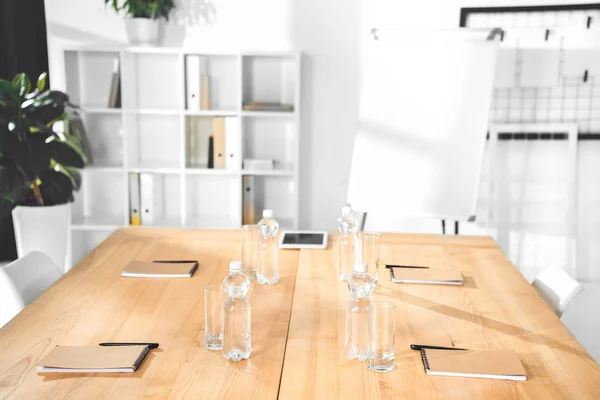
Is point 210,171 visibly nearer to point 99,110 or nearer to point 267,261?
point 99,110

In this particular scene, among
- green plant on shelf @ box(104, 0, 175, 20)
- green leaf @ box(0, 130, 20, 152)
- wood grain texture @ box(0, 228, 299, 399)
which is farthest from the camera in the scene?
green plant on shelf @ box(104, 0, 175, 20)

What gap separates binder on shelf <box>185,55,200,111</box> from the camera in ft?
13.4

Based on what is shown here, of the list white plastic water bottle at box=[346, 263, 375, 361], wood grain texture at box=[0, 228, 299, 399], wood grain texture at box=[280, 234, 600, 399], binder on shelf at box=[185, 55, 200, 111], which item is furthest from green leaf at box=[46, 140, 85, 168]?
white plastic water bottle at box=[346, 263, 375, 361]

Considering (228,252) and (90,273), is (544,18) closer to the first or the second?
(228,252)

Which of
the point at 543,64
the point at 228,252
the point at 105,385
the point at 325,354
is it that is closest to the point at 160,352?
the point at 105,385

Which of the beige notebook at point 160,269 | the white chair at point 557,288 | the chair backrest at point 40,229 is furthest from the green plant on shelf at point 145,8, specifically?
the white chair at point 557,288

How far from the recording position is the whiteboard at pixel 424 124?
3.61 metres

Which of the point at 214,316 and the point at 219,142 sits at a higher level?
the point at 219,142

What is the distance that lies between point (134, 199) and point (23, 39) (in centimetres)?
129

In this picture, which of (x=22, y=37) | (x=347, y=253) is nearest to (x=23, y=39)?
(x=22, y=37)

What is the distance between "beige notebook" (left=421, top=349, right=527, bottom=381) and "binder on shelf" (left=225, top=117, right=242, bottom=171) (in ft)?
8.93

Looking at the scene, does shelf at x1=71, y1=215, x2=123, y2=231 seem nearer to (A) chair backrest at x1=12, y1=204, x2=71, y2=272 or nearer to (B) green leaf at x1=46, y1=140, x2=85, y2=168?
(A) chair backrest at x1=12, y1=204, x2=71, y2=272

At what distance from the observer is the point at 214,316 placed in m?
1.60

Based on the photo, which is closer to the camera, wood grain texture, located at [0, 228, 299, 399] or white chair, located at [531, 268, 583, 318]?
wood grain texture, located at [0, 228, 299, 399]
